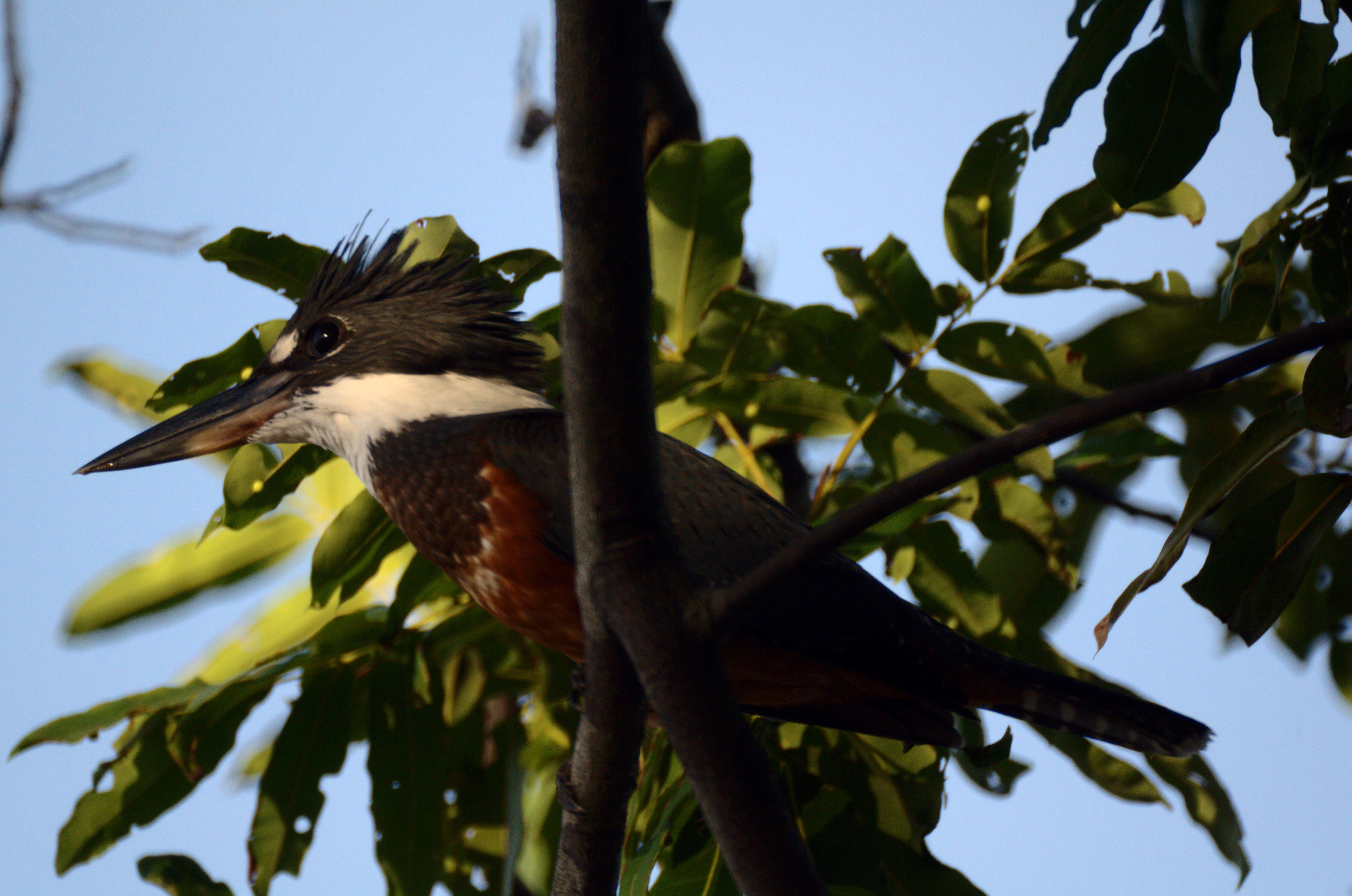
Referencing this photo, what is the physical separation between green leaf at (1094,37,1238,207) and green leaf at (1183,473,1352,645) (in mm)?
507

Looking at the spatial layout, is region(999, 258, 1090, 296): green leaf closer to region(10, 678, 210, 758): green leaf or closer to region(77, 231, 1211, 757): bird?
region(77, 231, 1211, 757): bird

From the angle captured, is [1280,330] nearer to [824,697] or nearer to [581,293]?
[824,697]

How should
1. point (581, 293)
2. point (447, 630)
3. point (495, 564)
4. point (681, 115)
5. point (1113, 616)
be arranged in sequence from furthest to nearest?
point (681, 115)
point (447, 630)
point (495, 564)
point (1113, 616)
point (581, 293)

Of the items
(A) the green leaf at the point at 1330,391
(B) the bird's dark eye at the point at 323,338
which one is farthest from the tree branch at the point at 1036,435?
(B) the bird's dark eye at the point at 323,338

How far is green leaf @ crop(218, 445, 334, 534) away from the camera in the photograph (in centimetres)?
194

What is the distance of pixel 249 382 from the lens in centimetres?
214

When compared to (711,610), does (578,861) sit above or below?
Result: below

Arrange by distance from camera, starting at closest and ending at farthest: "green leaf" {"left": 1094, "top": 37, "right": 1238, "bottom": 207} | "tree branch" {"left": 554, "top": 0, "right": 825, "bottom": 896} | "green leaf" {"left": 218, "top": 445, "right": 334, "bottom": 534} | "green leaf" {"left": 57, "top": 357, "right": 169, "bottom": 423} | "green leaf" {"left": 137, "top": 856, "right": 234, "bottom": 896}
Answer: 1. "tree branch" {"left": 554, "top": 0, "right": 825, "bottom": 896}
2. "green leaf" {"left": 1094, "top": 37, "right": 1238, "bottom": 207}
3. "green leaf" {"left": 218, "top": 445, "right": 334, "bottom": 534}
4. "green leaf" {"left": 137, "top": 856, "right": 234, "bottom": 896}
5. "green leaf" {"left": 57, "top": 357, "right": 169, "bottom": 423}

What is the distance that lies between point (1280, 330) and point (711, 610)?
1373 mm

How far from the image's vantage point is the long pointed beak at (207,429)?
2.07 metres

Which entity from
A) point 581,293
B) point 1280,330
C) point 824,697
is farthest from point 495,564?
point 1280,330

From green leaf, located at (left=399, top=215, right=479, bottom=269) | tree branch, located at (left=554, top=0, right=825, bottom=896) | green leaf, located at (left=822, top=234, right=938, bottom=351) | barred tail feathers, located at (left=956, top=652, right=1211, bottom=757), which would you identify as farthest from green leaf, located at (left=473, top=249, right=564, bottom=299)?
barred tail feathers, located at (left=956, top=652, right=1211, bottom=757)

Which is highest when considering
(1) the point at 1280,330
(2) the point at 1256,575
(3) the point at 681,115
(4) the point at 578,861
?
(3) the point at 681,115

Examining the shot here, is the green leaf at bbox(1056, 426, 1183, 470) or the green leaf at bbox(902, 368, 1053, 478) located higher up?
the green leaf at bbox(1056, 426, 1183, 470)
